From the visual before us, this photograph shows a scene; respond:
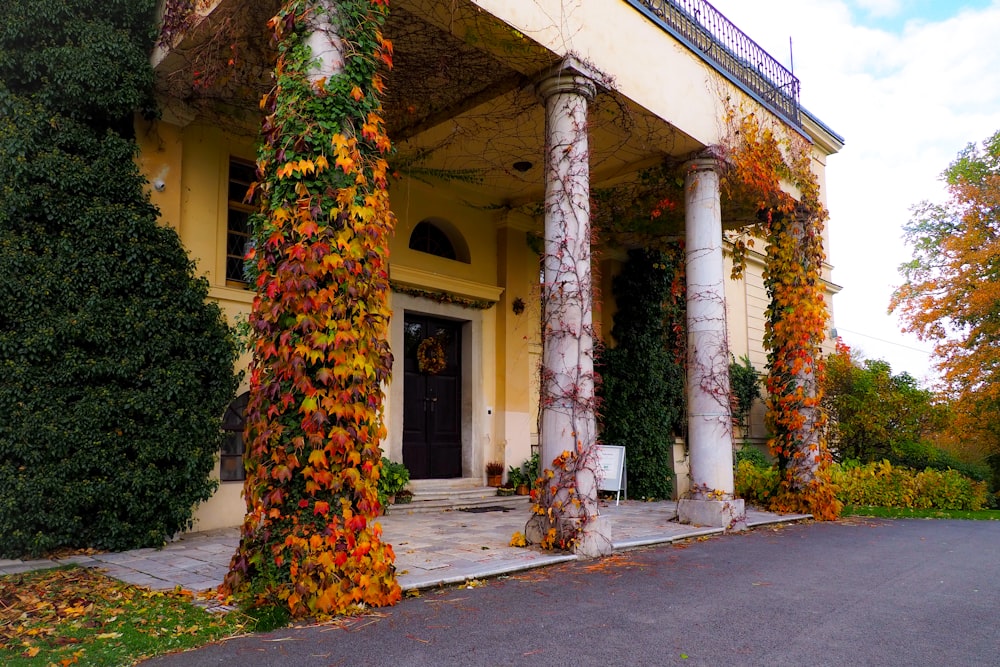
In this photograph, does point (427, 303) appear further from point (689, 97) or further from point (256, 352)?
point (256, 352)

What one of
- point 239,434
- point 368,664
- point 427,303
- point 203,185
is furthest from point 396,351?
point 368,664

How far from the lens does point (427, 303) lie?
965cm

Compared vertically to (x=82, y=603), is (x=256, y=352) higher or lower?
higher

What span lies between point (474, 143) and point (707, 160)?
9.19 ft

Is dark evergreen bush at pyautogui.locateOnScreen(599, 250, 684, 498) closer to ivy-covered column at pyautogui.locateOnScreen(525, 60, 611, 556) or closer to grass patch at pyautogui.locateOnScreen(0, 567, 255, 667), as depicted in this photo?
ivy-covered column at pyautogui.locateOnScreen(525, 60, 611, 556)

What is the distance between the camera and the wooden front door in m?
9.48

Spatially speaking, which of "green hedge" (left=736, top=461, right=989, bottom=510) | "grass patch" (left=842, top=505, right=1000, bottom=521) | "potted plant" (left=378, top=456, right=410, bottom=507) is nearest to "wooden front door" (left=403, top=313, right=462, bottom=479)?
"potted plant" (left=378, top=456, right=410, bottom=507)

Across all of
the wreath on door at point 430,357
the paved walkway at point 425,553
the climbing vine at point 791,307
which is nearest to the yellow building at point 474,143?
→ the wreath on door at point 430,357

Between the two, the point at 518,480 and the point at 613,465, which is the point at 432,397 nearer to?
the point at 518,480

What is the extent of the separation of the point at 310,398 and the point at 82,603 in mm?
1777

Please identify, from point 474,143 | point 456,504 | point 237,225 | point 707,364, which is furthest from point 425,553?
point 474,143

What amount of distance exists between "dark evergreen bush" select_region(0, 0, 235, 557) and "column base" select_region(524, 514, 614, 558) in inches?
116

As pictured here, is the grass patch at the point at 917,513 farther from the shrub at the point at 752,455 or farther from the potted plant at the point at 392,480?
the potted plant at the point at 392,480

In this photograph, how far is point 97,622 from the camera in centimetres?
368
